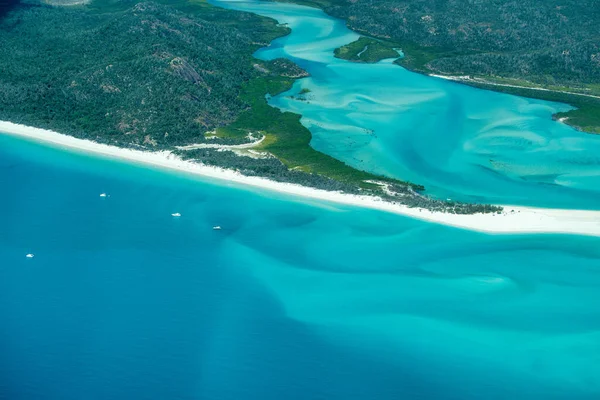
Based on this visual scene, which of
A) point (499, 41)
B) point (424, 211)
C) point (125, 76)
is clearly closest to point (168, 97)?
point (125, 76)

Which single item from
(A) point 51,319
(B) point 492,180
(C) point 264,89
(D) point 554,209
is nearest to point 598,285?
(D) point 554,209

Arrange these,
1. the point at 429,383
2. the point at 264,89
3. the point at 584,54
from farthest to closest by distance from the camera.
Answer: the point at 584,54
the point at 264,89
the point at 429,383

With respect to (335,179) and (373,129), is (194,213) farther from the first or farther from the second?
(373,129)

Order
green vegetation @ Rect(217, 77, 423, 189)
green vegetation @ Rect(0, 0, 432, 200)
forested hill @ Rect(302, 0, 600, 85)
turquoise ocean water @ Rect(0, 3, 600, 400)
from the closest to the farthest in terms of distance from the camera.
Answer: turquoise ocean water @ Rect(0, 3, 600, 400) → green vegetation @ Rect(217, 77, 423, 189) → green vegetation @ Rect(0, 0, 432, 200) → forested hill @ Rect(302, 0, 600, 85)

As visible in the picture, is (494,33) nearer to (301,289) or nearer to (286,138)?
(286,138)

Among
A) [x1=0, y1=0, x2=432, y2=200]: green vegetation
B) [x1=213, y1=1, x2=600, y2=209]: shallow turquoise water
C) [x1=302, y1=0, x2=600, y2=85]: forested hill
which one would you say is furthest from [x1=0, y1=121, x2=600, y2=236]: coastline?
[x1=302, y1=0, x2=600, y2=85]: forested hill

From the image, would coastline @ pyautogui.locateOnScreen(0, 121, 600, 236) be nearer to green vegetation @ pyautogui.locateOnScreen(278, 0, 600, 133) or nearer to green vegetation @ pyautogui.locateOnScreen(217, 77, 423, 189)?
green vegetation @ pyautogui.locateOnScreen(217, 77, 423, 189)

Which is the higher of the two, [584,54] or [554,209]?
[584,54]
